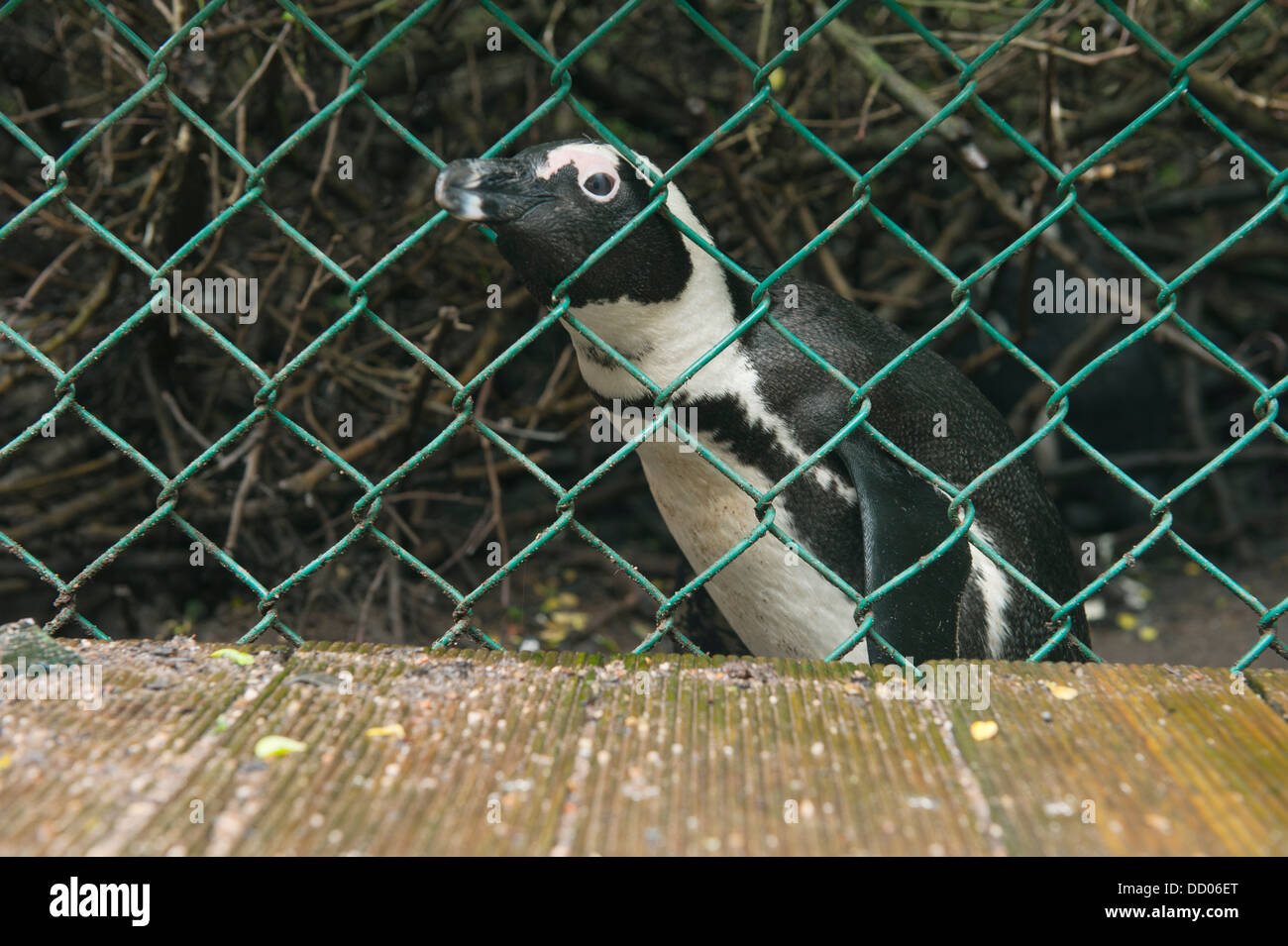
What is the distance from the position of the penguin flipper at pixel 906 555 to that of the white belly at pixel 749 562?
0.22 m

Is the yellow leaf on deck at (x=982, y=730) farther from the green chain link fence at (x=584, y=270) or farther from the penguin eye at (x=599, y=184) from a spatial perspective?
the penguin eye at (x=599, y=184)

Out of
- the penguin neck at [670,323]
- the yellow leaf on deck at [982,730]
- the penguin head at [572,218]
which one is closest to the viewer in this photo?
the yellow leaf on deck at [982,730]

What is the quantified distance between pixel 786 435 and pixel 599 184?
0.60 meters

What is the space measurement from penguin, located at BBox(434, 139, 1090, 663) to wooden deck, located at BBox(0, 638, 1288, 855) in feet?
2.01

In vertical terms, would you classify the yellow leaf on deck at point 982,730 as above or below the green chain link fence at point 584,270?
below

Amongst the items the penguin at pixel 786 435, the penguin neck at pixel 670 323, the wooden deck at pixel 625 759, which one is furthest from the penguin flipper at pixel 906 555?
the wooden deck at pixel 625 759

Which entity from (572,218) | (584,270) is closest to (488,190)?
(572,218)

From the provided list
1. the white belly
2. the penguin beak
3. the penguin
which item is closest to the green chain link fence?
the penguin beak

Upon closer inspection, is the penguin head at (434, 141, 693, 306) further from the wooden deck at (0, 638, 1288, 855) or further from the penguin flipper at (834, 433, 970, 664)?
the wooden deck at (0, 638, 1288, 855)

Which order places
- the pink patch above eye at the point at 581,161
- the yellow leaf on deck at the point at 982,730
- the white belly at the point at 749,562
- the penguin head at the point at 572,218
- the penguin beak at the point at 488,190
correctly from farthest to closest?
the white belly at the point at 749,562 → the pink patch above eye at the point at 581,161 → the penguin head at the point at 572,218 → the penguin beak at the point at 488,190 → the yellow leaf on deck at the point at 982,730

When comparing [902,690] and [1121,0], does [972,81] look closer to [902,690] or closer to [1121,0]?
[902,690]

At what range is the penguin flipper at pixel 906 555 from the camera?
2031mm

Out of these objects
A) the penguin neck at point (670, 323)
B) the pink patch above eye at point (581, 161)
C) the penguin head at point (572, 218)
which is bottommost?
the penguin neck at point (670, 323)
